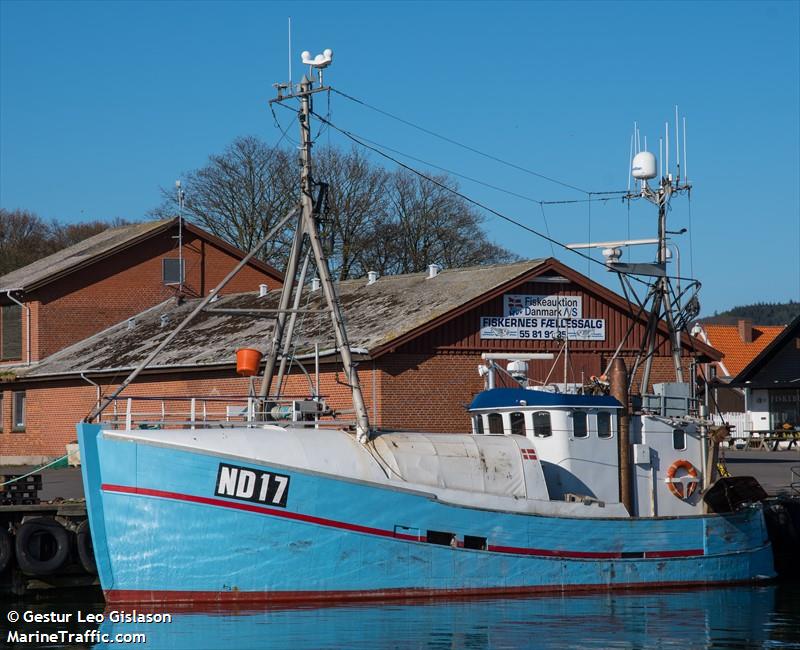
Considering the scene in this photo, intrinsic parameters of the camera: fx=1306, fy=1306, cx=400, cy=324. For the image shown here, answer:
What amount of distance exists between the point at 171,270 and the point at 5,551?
87.4 feet

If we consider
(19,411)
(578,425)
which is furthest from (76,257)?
(578,425)

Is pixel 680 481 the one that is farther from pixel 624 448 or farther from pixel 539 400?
pixel 539 400

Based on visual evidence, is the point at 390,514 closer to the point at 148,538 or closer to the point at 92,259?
the point at 148,538

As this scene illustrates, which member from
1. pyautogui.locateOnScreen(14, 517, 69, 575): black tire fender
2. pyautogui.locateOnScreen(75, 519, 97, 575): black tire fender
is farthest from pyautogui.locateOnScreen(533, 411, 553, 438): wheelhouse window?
pyautogui.locateOnScreen(14, 517, 69, 575): black tire fender

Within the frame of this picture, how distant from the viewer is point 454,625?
19203mm

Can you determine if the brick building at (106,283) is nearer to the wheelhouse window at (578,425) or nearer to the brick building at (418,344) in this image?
the brick building at (418,344)

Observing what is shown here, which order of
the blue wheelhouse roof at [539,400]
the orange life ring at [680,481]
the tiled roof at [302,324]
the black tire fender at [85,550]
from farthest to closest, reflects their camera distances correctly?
the tiled roof at [302,324], the orange life ring at [680,481], the black tire fender at [85,550], the blue wheelhouse roof at [539,400]

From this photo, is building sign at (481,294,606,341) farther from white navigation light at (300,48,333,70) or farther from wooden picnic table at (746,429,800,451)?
wooden picnic table at (746,429,800,451)

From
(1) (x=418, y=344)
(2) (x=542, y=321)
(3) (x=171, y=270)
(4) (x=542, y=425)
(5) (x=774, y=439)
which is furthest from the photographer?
(5) (x=774, y=439)

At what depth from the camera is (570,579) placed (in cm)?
2250

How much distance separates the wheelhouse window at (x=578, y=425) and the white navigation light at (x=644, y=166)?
16.4ft

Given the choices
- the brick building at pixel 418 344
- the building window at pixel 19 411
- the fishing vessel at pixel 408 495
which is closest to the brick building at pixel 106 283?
the building window at pixel 19 411

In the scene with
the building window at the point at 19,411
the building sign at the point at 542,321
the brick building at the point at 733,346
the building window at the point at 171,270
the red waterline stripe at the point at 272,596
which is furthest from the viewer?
the brick building at the point at 733,346

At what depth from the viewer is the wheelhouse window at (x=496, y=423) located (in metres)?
23.7
